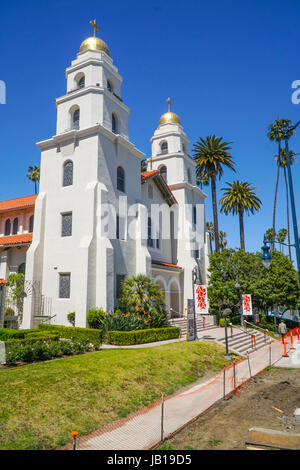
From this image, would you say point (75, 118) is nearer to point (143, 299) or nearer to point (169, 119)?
point (143, 299)

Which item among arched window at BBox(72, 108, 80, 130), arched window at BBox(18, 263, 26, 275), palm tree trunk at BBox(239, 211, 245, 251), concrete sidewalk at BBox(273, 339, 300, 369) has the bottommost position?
concrete sidewalk at BBox(273, 339, 300, 369)

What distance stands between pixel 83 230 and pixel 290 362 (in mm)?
15678

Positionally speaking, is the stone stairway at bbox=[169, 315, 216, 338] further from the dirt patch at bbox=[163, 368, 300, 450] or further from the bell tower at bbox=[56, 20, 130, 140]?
the bell tower at bbox=[56, 20, 130, 140]

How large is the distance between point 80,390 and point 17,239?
64.8 ft

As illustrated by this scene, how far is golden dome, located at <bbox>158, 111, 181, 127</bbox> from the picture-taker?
40.0m

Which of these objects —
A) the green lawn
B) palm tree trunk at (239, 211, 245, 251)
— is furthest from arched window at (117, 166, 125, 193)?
palm tree trunk at (239, 211, 245, 251)

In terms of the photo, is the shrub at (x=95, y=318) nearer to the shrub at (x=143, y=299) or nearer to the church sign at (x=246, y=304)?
the shrub at (x=143, y=299)

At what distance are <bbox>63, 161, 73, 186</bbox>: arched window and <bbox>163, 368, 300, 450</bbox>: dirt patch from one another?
18.4 m

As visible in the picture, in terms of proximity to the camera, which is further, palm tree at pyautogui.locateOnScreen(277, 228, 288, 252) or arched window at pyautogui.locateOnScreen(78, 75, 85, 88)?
palm tree at pyautogui.locateOnScreen(277, 228, 288, 252)

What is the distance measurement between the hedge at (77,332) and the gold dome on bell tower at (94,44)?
22390mm

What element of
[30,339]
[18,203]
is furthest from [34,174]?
[30,339]

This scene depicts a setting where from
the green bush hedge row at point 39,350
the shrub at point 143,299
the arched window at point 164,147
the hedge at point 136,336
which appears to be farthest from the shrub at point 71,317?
the arched window at point 164,147

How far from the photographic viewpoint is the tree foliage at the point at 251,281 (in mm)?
32812

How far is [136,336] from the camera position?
1909 centimetres
